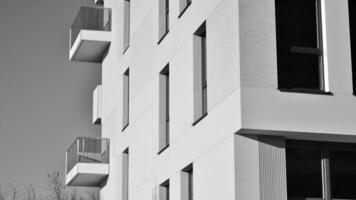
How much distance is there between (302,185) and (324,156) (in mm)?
807

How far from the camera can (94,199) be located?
132ft

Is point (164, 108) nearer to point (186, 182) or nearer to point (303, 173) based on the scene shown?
point (186, 182)

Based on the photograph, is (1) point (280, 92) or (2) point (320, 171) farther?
(2) point (320, 171)

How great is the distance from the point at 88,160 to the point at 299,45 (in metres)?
13.8

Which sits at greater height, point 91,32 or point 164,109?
point 91,32

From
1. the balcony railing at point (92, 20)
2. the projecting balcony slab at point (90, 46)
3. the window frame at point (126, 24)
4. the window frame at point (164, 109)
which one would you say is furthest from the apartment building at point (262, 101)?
the balcony railing at point (92, 20)

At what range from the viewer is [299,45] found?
2020 cm

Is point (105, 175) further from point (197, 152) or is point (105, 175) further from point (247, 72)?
point (247, 72)

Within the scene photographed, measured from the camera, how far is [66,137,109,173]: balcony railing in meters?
32.4

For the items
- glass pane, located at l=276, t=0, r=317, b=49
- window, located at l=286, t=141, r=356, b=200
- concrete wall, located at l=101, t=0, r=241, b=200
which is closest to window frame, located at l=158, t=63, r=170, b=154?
concrete wall, located at l=101, t=0, r=241, b=200

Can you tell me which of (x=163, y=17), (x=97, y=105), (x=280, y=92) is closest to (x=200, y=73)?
(x=280, y=92)

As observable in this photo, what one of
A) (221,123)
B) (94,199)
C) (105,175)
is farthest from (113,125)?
(221,123)

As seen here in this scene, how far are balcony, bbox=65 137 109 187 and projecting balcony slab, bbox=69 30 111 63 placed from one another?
11.6 feet

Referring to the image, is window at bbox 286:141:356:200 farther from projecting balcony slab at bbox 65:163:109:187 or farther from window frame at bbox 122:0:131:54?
projecting balcony slab at bbox 65:163:109:187
